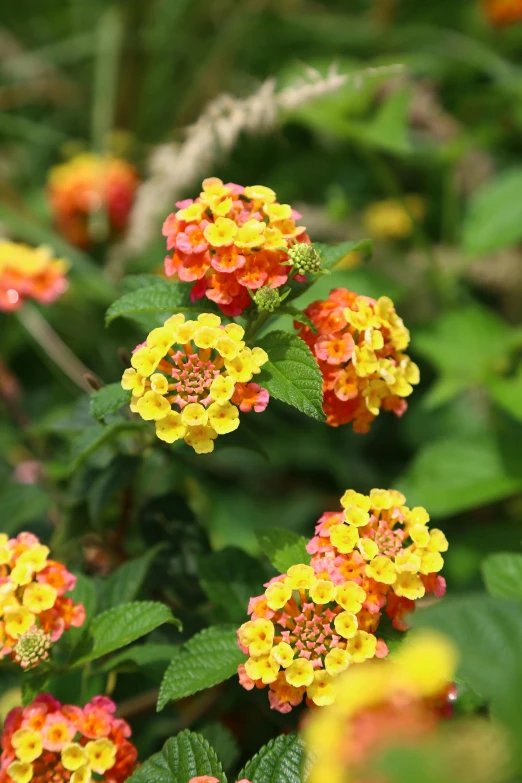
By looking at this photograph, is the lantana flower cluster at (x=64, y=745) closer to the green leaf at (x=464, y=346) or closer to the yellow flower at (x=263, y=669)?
the yellow flower at (x=263, y=669)

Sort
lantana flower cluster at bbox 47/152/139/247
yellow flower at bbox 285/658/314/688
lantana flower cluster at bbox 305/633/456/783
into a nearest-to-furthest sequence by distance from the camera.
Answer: lantana flower cluster at bbox 305/633/456/783
yellow flower at bbox 285/658/314/688
lantana flower cluster at bbox 47/152/139/247

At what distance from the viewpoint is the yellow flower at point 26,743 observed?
0.69 metres

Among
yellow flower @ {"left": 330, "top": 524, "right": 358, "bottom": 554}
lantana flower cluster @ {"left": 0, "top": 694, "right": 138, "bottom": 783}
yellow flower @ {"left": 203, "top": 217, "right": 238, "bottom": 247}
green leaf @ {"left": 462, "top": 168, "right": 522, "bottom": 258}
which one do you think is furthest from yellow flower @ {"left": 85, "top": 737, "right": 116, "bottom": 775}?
green leaf @ {"left": 462, "top": 168, "right": 522, "bottom": 258}

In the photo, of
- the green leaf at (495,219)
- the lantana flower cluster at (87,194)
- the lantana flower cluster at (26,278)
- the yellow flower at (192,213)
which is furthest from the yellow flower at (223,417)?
the lantana flower cluster at (87,194)

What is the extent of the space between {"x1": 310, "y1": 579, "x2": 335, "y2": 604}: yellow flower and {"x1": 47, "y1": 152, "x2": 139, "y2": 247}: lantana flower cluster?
1310mm

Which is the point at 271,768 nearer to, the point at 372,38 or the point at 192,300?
the point at 192,300

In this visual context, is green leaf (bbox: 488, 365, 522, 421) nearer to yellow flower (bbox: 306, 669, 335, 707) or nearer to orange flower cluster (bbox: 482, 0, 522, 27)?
yellow flower (bbox: 306, 669, 335, 707)

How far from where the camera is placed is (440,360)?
4.52ft

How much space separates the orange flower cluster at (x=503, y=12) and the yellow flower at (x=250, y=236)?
158 cm

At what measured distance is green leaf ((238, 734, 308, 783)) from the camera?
0.69 metres

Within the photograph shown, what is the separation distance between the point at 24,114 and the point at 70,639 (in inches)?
77.3

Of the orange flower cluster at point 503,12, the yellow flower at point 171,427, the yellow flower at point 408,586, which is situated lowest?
the orange flower cluster at point 503,12

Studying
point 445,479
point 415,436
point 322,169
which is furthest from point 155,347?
point 322,169

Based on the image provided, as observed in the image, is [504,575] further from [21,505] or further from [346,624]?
[21,505]
